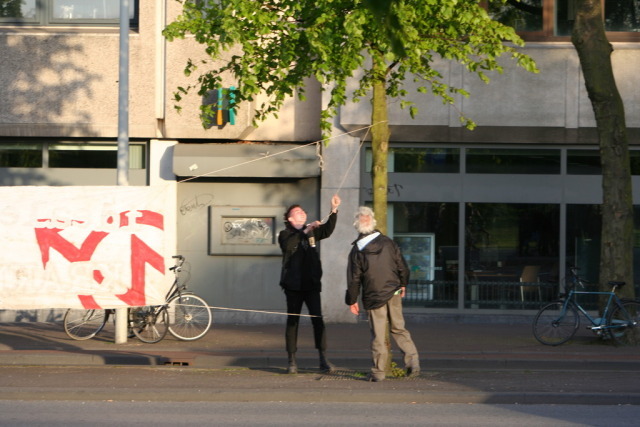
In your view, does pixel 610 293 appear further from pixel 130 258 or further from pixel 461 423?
pixel 130 258

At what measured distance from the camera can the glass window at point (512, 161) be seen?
1544 cm

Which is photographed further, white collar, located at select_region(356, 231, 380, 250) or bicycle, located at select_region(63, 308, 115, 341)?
bicycle, located at select_region(63, 308, 115, 341)

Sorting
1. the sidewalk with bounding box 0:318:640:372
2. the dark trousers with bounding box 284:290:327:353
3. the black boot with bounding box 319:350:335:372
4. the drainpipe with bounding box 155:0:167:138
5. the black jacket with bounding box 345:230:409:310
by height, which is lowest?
the sidewalk with bounding box 0:318:640:372

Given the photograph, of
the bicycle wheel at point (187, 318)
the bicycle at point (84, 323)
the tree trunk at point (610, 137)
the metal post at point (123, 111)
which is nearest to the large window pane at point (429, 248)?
the tree trunk at point (610, 137)

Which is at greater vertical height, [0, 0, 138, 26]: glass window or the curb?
[0, 0, 138, 26]: glass window

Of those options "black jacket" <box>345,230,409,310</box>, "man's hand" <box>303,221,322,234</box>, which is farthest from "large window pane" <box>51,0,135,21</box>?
"black jacket" <box>345,230,409,310</box>

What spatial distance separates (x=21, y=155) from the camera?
1570 cm

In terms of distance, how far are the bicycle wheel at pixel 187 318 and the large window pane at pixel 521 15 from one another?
22.9 feet

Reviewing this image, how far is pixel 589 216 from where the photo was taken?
15.4m

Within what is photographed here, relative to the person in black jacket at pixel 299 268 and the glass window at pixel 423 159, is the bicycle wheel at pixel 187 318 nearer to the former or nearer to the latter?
the person in black jacket at pixel 299 268

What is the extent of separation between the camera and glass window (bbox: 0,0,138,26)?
1548 cm

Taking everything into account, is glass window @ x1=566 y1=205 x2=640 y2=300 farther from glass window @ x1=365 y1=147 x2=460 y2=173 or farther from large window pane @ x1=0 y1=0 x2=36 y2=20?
large window pane @ x1=0 y1=0 x2=36 y2=20

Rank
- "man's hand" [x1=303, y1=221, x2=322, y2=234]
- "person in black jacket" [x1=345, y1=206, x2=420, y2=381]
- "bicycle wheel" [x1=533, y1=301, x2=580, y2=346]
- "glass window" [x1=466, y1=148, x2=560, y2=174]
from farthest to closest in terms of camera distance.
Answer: "glass window" [x1=466, y1=148, x2=560, y2=174] < "bicycle wheel" [x1=533, y1=301, x2=580, y2=346] < "man's hand" [x1=303, y1=221, x2=322, y2=234] < "person in black jacket" [x1=345, y1=206, x2=420, y2=381]

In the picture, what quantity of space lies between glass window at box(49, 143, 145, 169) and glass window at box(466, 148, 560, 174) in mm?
5575
